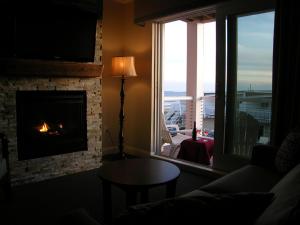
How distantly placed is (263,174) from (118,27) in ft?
11.3

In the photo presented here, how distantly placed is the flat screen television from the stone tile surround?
0.31 metres

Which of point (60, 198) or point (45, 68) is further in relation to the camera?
point (45, 68)

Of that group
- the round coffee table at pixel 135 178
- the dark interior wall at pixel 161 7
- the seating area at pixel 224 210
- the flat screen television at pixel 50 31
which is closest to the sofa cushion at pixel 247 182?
the round coffee table at pixel 135 178

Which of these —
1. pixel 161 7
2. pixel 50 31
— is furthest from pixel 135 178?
pixel 161 7

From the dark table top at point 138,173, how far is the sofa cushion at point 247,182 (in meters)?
0.34

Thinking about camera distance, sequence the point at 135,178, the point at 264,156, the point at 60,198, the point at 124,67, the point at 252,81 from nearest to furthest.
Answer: the point at 135,178, the point at 264,156, the point at 60,198, the point at 252,81, the point at 124,67

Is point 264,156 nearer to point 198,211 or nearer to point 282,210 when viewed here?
point 282,210

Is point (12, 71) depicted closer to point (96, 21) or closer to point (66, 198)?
point (96, 21)

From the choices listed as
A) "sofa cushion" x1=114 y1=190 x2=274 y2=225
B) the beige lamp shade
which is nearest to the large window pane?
the beige lamp shade

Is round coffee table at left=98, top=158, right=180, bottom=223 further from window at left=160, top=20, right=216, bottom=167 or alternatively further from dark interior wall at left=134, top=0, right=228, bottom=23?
window at left=160, top=20, right=216, bottom=167

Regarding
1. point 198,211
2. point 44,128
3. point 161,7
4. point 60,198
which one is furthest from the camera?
point 161,7

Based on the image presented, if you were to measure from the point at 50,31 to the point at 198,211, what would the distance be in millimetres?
3166

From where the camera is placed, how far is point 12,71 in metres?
3.29

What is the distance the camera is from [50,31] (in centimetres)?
353
